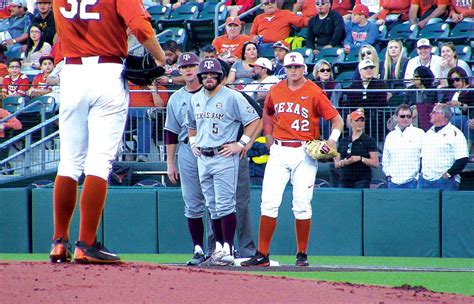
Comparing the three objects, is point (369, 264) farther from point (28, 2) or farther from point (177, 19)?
point (28, 2)

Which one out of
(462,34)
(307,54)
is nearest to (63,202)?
(307,54)

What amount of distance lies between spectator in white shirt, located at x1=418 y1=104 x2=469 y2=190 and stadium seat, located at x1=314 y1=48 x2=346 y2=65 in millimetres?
3385

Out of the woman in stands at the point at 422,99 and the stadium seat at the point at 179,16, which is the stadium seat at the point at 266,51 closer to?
the stadium seat at the point at 179,16

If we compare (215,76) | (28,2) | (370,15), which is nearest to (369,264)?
(215,76)

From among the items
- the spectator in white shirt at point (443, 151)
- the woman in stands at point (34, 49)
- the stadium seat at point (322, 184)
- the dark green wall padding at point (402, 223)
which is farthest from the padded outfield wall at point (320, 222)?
the woman in stands at point (34, 49)

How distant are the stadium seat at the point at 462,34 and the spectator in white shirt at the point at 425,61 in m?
1.36

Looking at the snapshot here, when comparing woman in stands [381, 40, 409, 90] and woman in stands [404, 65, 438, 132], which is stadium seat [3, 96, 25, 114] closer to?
woman in stands [381, 40, 409, 90]

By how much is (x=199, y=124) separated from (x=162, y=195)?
127 inches

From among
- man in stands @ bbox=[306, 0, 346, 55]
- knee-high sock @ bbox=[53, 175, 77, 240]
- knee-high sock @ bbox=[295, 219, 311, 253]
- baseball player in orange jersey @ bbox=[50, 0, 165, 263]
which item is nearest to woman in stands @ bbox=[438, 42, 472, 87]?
man in stands @ bbox=[306, 0, 346, 55]

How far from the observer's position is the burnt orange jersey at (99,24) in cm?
625

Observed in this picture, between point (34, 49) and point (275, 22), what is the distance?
4.70 metres

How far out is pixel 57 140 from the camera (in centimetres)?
1318

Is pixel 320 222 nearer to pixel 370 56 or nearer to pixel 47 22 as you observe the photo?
pixel 370 56

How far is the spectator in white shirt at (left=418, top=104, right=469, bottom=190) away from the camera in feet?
37.9
